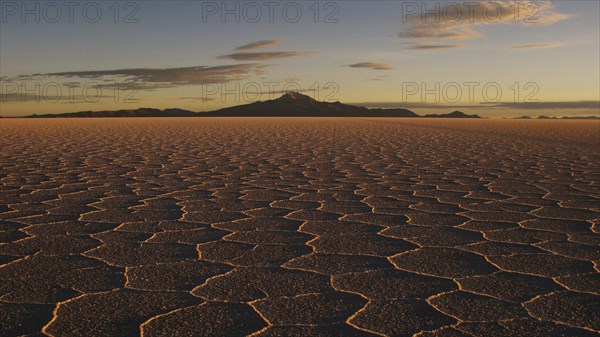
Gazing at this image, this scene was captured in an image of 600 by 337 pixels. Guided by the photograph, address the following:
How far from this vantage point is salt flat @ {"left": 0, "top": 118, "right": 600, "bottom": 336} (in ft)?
6.36

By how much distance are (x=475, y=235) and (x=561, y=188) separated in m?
2.20

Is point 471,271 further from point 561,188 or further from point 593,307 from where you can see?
point 561,188

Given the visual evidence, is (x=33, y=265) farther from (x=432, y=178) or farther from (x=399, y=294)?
(x=432, y=178)

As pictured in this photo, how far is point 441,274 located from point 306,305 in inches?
25.1

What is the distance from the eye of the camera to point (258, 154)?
8.70m

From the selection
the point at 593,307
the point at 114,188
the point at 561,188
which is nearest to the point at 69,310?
the point at 593,307

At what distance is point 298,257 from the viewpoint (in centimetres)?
269

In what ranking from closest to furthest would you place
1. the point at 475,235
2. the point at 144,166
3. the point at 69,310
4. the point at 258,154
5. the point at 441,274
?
the point at 69,310
the point at 441,274
the point at 475,235
the point at 144,166
the point at 258,154

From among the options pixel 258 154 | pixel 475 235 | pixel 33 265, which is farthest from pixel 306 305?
pixel 258 154

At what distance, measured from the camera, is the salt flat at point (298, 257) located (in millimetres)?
1938

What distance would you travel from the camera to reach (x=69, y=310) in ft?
6.57

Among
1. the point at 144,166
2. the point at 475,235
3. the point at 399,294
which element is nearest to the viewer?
the point at 399,294

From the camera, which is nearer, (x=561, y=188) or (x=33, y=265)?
(x=33, y=265)

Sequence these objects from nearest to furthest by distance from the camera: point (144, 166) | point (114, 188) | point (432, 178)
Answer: point (114, 188)
point (432, 178)
point (144, 166)
